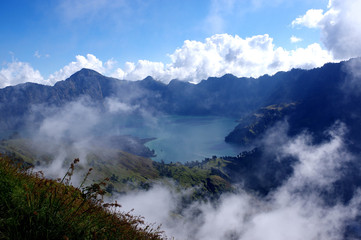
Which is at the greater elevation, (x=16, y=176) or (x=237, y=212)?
(x=237, y=212)

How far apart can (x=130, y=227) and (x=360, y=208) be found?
252120mm

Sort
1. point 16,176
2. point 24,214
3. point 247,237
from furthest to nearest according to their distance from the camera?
1. point 247,237
2. point 16,176
3. point 24,214

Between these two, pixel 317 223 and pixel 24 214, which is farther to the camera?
pixel 317 223

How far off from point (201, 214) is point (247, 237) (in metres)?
39.3

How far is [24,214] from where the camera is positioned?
3.16m

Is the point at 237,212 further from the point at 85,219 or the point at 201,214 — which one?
the point at 85,219

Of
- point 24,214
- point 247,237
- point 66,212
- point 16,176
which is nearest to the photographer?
point 24,214

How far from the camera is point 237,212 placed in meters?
185

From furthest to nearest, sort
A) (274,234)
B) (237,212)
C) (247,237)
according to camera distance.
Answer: (274,234), (237,212), (247,237)

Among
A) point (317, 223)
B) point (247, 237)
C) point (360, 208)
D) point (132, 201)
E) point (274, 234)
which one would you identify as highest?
point (360, 208)

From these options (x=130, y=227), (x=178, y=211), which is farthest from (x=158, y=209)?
(x=130, y=227)

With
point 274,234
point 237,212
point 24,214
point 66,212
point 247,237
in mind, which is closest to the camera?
point 24,214

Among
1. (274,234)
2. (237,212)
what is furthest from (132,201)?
(274,234)

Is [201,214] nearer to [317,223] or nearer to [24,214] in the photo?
[317,223]
